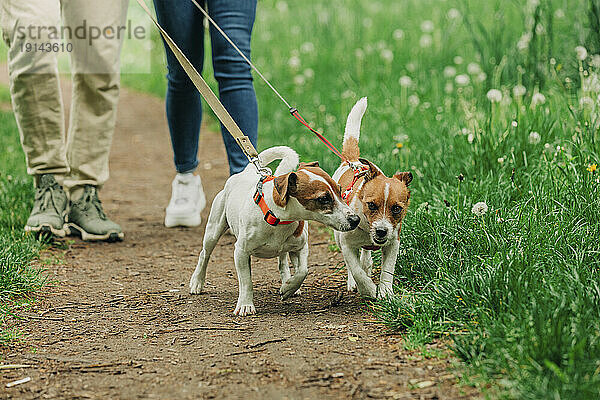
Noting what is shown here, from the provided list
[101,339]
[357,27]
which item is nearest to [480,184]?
[101,339]

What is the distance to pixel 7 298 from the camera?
137 inches

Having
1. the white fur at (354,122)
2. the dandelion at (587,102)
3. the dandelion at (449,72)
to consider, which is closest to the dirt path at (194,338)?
the white fur at (354,122)

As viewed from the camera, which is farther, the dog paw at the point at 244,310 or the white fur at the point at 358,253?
the dog paw at the point at 244,310

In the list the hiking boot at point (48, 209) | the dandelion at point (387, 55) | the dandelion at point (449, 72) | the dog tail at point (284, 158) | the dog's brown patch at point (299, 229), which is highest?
the dandelion at point (387, 55)

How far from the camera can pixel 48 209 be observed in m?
4.53

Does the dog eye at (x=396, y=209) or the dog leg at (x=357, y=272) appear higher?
the dog eye at (x=396, y=209)

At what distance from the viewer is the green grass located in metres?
3.47

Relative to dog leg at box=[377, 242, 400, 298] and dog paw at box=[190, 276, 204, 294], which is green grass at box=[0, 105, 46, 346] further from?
dog leg at box=[377, 242, 400, 298]

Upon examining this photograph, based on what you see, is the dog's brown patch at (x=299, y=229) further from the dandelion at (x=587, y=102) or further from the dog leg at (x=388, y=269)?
the dandelion at (x=587, y=102)

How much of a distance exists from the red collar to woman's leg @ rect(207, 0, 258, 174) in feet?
3.18

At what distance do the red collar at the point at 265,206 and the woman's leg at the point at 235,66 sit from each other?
0.97 metres

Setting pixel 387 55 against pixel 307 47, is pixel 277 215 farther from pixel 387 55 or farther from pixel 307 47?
pixel 307 47

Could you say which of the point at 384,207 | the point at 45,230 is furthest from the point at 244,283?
the point at 45,230

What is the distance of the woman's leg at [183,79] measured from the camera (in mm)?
4223
